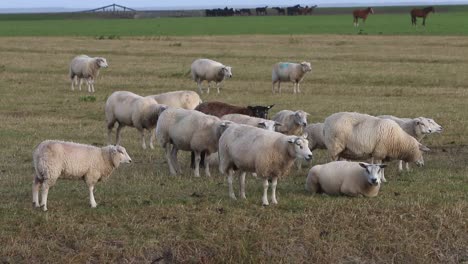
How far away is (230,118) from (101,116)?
780 cm

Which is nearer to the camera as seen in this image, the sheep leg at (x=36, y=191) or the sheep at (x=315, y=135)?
the sheep leg at (x=36, y=191)

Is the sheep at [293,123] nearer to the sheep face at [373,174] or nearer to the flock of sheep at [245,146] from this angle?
the flock of sheep at [245,146]

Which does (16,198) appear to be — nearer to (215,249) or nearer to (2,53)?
(215,249)

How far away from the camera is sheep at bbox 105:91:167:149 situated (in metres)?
16.0

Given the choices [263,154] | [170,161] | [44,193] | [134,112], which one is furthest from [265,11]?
[44,193]

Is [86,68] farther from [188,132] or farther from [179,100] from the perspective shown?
[188,132]

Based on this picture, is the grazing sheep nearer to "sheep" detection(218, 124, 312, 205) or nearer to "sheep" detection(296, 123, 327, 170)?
"sheep" detection(296, 123, 327, 170)

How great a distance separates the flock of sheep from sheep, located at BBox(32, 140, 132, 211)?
0.01 metres

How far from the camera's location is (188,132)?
1333 cm

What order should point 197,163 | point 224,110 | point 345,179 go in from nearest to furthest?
point 345,179 → point 197,163 → point 224,110

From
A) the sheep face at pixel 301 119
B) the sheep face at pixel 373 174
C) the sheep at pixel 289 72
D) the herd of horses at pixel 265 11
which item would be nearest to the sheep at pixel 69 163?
the sheep face at pixel 373 174

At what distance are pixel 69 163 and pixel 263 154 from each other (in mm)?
2841

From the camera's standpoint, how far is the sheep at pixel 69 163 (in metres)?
10.2

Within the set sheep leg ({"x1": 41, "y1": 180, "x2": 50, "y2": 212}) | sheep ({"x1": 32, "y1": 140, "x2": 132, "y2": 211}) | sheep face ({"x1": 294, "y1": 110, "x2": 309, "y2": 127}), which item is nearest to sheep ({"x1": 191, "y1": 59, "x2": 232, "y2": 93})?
sheep face ({"x1": 294, "y1": 110, "x2": 309, "y2": 127})
